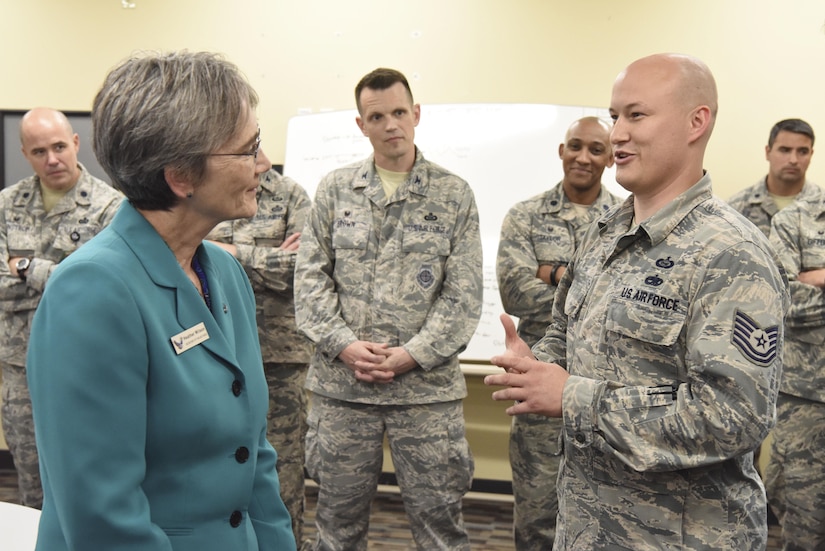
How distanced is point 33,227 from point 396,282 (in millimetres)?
1767

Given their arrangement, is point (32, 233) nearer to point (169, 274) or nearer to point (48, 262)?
point (48, 262)

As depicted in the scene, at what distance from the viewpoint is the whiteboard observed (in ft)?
12.6

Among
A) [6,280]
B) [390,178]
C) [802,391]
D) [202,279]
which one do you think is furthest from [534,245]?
[6,280]

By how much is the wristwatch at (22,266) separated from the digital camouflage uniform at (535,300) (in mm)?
1941

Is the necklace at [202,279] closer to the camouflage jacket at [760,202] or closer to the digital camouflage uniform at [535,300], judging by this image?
the digital camouflage uniform at [535,300]

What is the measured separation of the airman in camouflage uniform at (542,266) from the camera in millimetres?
2842

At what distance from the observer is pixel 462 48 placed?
4.11m

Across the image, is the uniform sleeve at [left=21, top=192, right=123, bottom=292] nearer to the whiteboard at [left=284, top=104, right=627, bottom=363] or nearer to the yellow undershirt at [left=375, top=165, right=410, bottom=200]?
the whiteboard at [left=284, top=104, right=627, bottom=363]

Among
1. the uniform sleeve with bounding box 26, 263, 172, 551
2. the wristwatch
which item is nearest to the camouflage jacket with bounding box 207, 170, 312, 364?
the wristwatch

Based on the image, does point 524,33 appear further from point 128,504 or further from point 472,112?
point 128,504

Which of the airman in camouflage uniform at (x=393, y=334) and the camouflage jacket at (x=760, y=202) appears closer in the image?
the airman in camouflage uniform at (x=393, y=334)

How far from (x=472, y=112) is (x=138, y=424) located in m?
3.17

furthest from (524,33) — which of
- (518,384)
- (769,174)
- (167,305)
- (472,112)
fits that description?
(167,305)

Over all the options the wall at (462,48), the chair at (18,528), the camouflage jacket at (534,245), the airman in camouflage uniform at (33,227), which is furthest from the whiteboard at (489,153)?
the chair at (18,528)
